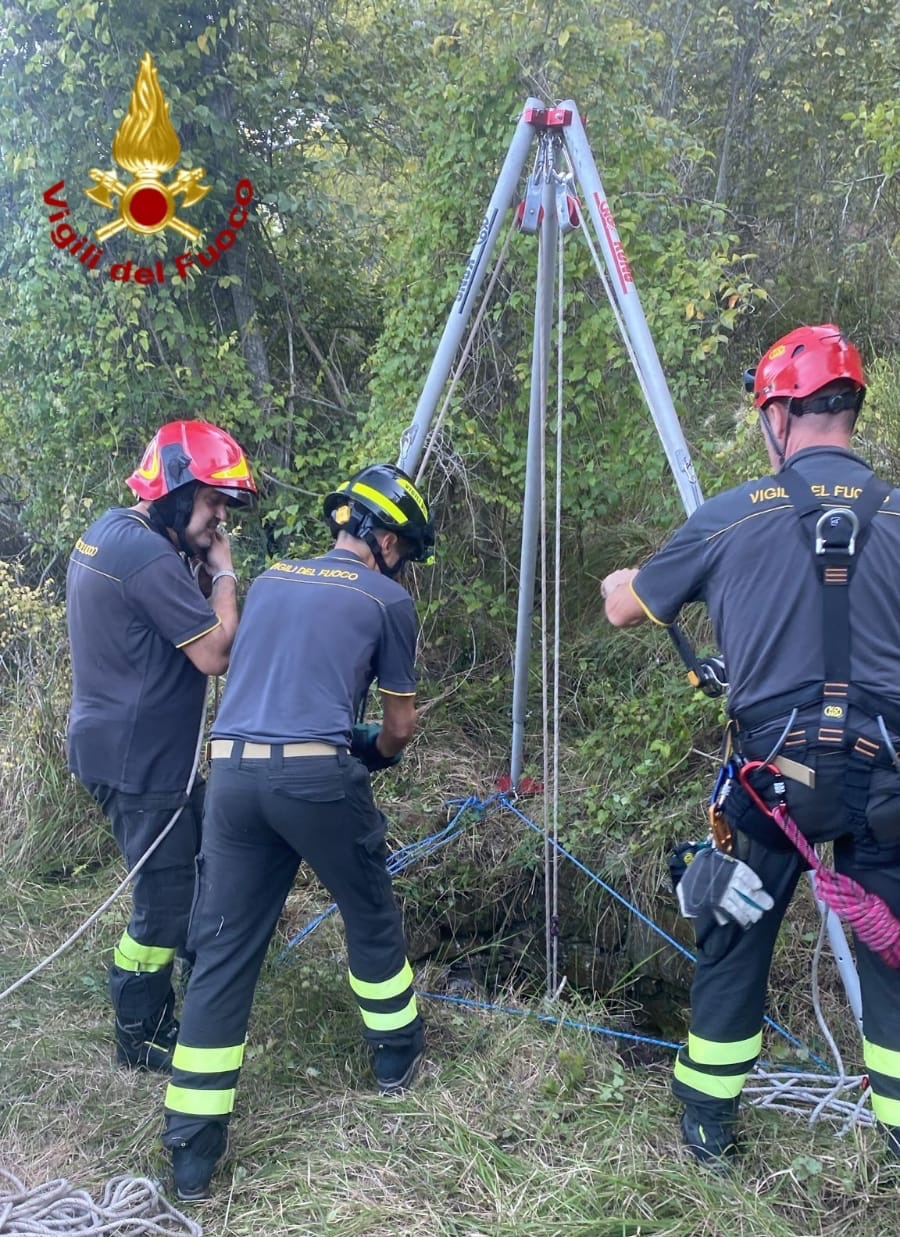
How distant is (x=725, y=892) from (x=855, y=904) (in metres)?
0.33

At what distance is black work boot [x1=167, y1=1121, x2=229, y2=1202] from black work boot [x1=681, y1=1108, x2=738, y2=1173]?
1420 millimetres

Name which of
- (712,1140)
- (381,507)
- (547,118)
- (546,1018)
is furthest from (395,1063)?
(547,118)

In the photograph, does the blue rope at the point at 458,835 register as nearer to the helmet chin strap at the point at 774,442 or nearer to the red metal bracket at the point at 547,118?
the helmet chin strap at the point at 774,442

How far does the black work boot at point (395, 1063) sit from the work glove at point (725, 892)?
1.17 metres

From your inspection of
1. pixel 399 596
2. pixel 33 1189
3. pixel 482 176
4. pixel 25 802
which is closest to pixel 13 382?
pixel 25 802

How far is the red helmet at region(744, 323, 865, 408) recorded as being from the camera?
2.75 metres

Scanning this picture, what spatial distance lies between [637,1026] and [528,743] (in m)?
1.84

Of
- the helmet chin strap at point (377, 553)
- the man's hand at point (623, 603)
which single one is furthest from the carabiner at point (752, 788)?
the helmet chin strap at point (377, 553)

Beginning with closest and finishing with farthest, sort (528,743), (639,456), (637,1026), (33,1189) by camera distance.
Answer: (33,1189) → (637,1026) → (639,456) → (528,743)

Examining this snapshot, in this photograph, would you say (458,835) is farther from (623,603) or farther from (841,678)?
(841,678)

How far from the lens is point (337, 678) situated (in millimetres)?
3020

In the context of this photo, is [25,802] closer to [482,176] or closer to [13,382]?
[13,382]

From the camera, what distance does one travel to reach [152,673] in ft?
11.1

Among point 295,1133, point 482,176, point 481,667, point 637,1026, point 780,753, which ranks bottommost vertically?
point 637,1026
